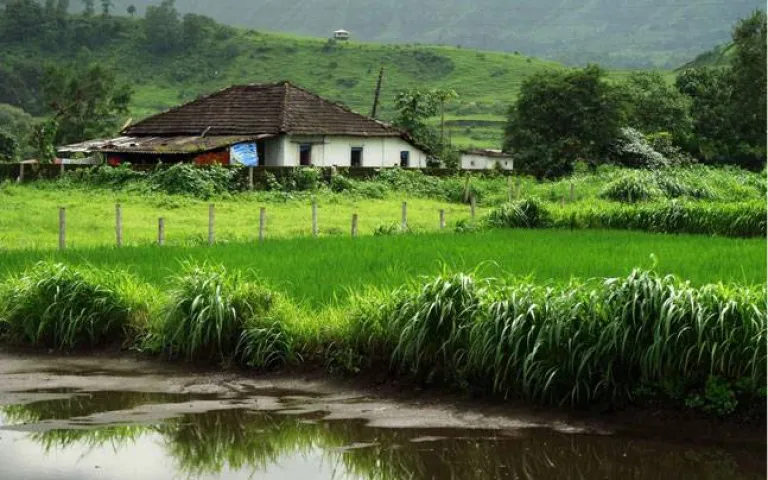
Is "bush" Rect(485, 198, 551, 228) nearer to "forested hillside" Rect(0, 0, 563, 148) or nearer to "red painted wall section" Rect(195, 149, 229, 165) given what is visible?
"red painted wall section" Rect(195, 149, 229, 165)

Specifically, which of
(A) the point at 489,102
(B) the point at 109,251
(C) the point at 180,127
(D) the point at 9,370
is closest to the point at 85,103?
(C) the point at 180,127

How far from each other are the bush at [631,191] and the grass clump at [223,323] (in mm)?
21917

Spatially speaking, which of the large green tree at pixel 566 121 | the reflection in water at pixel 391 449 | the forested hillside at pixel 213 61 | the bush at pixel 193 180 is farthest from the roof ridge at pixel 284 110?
the forested hillside at pixel 213 61

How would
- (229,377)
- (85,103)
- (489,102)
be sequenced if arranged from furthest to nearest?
(489,102), (85,103), (229,377)

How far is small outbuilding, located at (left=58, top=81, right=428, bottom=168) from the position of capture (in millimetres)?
43750

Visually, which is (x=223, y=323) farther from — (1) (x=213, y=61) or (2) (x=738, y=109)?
(1) (x=213, y=61)

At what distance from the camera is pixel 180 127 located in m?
47.8

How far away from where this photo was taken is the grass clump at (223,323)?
10945mm

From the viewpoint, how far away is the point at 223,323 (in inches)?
438

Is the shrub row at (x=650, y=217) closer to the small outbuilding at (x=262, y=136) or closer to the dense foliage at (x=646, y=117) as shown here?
the small outbuilding at (x=262, y=136)

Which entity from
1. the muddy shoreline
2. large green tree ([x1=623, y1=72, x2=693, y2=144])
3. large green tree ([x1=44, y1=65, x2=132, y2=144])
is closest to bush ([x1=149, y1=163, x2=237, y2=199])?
the muddy shoreline

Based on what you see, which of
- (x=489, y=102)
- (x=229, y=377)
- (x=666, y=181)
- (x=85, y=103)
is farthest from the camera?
(x=489, y=102)

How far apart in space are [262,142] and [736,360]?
3814cm

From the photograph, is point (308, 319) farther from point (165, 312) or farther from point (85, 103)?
point (85, 103)
